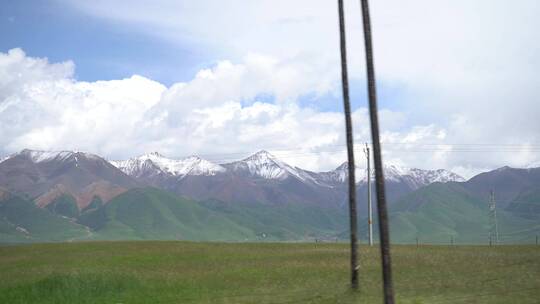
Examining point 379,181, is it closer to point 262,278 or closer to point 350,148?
point 350,148

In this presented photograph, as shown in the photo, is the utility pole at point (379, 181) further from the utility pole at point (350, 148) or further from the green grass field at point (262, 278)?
the utility pole at point (350, 148)

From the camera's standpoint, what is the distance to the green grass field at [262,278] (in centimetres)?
3844

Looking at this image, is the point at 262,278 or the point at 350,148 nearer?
the point at 350,148

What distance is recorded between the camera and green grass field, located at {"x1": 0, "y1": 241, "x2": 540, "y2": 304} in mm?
38438

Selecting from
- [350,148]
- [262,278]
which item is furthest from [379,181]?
[262,278]

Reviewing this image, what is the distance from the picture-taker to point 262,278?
159 feet

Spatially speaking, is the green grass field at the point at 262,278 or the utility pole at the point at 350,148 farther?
the green grass field at the point at 262,278

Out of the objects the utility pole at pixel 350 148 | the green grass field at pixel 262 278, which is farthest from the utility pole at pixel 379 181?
the utility pole at pixel 350 148

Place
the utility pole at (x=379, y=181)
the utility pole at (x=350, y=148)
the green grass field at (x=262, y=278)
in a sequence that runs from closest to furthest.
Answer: the utility pole at (x=379, y=181) → the utility pole at (x=350, y=148) → the green grass field at (x=262, y=278)

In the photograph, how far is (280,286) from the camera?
145 feet

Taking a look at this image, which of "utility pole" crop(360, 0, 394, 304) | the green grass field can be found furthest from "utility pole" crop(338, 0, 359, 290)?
"utility pole" crop(360, 0, 394, 304)

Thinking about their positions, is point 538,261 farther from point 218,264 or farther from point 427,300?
point 218,264

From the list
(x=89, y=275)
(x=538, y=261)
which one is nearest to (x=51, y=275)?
(x=89, y=275)

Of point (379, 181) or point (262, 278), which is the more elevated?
point (379, 181)
